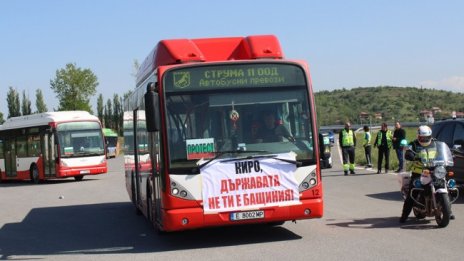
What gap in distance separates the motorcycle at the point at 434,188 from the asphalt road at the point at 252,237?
0.24 meters

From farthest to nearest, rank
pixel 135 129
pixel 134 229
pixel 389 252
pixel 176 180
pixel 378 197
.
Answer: pixel 378 197 < pixel 135 129 < pixel 134 229 < pixel 176 180 < pixel 389 252

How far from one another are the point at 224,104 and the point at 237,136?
1.64 ft

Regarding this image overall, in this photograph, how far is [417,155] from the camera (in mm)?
11234

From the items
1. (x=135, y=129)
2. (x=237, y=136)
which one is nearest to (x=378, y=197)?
(x=135, y=129)

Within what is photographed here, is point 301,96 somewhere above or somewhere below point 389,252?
above

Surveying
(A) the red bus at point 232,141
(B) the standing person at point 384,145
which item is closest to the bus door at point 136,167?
(A) the red bus at point 232,141

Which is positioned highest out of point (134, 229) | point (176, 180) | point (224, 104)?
point (224, 104)

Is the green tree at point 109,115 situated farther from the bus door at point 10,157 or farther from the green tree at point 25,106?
the bus door at point 10,157

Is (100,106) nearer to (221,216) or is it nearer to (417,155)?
(417,155)

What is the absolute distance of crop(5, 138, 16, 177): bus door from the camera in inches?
1302

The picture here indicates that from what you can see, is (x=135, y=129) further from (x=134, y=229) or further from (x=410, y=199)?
(x=410, y=199)

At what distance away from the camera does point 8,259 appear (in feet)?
32.8

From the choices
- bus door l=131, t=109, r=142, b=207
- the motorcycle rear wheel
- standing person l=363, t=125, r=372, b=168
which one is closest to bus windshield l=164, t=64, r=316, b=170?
the motorcycle rear wheel

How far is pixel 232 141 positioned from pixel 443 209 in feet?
11.0
